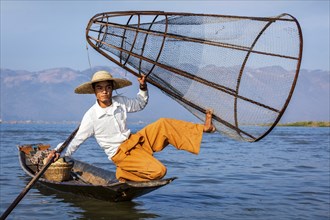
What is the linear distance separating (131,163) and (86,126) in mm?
638

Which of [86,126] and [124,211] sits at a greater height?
[86,126]

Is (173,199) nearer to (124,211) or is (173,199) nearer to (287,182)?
(124,211)

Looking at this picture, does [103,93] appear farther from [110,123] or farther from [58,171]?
[58,171]

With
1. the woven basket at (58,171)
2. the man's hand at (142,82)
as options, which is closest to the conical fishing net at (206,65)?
the man's hand at (142,82)

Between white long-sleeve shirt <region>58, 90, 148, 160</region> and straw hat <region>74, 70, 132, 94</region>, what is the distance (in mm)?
157

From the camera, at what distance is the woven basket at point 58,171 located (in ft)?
23.4

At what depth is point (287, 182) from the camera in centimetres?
934

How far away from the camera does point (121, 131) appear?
17.1 feet

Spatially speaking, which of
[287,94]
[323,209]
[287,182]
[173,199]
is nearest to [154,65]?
[287,94]

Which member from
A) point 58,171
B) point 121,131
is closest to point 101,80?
point 121,131

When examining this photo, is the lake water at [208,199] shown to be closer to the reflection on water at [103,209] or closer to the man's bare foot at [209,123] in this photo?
the reflection on water at [103,209]

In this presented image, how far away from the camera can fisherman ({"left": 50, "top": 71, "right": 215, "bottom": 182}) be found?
501cm

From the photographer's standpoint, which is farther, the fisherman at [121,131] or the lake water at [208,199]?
the lake water at [208,199]

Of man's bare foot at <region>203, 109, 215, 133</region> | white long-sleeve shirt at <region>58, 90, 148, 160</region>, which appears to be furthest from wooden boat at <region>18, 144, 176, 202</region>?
man's bare foot at <region>203, 109, 215, 133</region>
